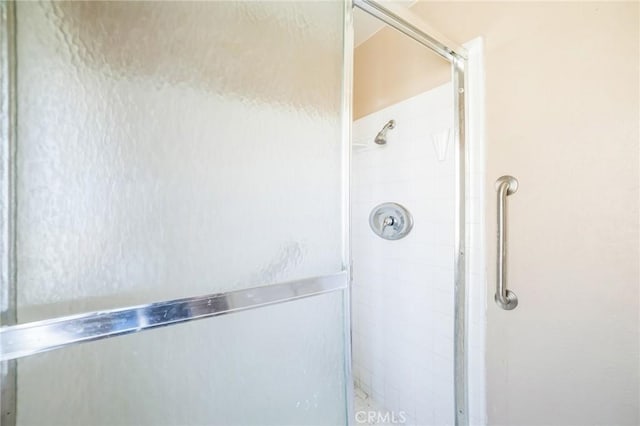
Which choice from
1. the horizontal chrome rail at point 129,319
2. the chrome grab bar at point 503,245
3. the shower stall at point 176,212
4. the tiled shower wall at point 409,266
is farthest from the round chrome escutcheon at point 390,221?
the horizontal chrome rail at point 129,319

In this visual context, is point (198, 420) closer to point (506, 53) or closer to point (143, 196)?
point (143, 196)

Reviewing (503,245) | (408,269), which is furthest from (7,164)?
(408,269)

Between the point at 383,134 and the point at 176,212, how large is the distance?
1.22m

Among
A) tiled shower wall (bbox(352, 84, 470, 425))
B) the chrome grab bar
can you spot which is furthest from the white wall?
the chrome grab bar

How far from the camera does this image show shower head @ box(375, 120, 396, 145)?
143cm

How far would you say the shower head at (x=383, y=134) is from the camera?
1.43 m

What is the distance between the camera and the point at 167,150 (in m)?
0.54

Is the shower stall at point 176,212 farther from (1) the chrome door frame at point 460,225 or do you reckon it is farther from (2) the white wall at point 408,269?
(2) the white wall at point 408,269

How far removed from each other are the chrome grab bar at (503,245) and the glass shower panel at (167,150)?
684 mm

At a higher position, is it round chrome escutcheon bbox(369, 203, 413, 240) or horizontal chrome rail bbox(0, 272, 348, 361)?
round chrome escutcheon bbox(369, 203, 413, 240)

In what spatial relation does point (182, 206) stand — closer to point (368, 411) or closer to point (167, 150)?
point (167, 150)

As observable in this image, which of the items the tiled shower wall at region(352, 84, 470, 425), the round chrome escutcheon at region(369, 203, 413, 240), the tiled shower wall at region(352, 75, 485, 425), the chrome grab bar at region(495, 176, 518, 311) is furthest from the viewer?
the round chrome escutcheon at region(369, 203, 413, 240)

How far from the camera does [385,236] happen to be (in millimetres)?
1461

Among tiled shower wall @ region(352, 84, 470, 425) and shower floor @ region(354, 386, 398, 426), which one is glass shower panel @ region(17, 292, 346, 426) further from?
shower floor @ region(354, 386, 398, 426)
